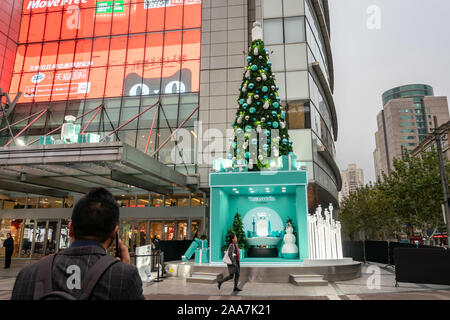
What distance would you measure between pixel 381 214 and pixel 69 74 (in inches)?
1364

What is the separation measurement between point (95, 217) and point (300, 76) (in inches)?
876

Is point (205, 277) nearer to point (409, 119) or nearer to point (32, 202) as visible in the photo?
point (32, 202)

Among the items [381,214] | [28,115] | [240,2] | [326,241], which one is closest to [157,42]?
[240,2]

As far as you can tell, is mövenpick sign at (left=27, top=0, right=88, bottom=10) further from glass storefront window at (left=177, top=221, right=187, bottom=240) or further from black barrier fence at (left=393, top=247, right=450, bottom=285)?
black barrier fence at (left=393, top=247, right=450, bottom=285)

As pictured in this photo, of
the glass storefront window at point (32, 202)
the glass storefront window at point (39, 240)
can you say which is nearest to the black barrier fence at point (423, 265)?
the glass storefront window at point (39, 240)

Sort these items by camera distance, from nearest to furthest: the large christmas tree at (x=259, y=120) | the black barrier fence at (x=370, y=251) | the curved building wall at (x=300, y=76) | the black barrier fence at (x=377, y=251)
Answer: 1. the large christmas tree at (x=259, y=120)
2. the black barrier fence at (x=370, y=251)
3. the black barrier fence at (x=377, y=251)
4. the curved building wall at (x=300, y=76)

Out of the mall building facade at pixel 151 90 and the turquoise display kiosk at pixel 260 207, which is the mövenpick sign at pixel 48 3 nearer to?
the mall building facade at pixel 151 90

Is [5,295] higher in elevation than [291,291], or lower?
lower

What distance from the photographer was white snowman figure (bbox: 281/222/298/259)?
1416 cm

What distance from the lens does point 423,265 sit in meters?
10.5

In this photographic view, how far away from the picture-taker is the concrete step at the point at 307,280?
10.3 metres

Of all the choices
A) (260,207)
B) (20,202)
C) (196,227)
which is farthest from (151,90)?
(260,207)

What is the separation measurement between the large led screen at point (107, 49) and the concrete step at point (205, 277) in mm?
15739
